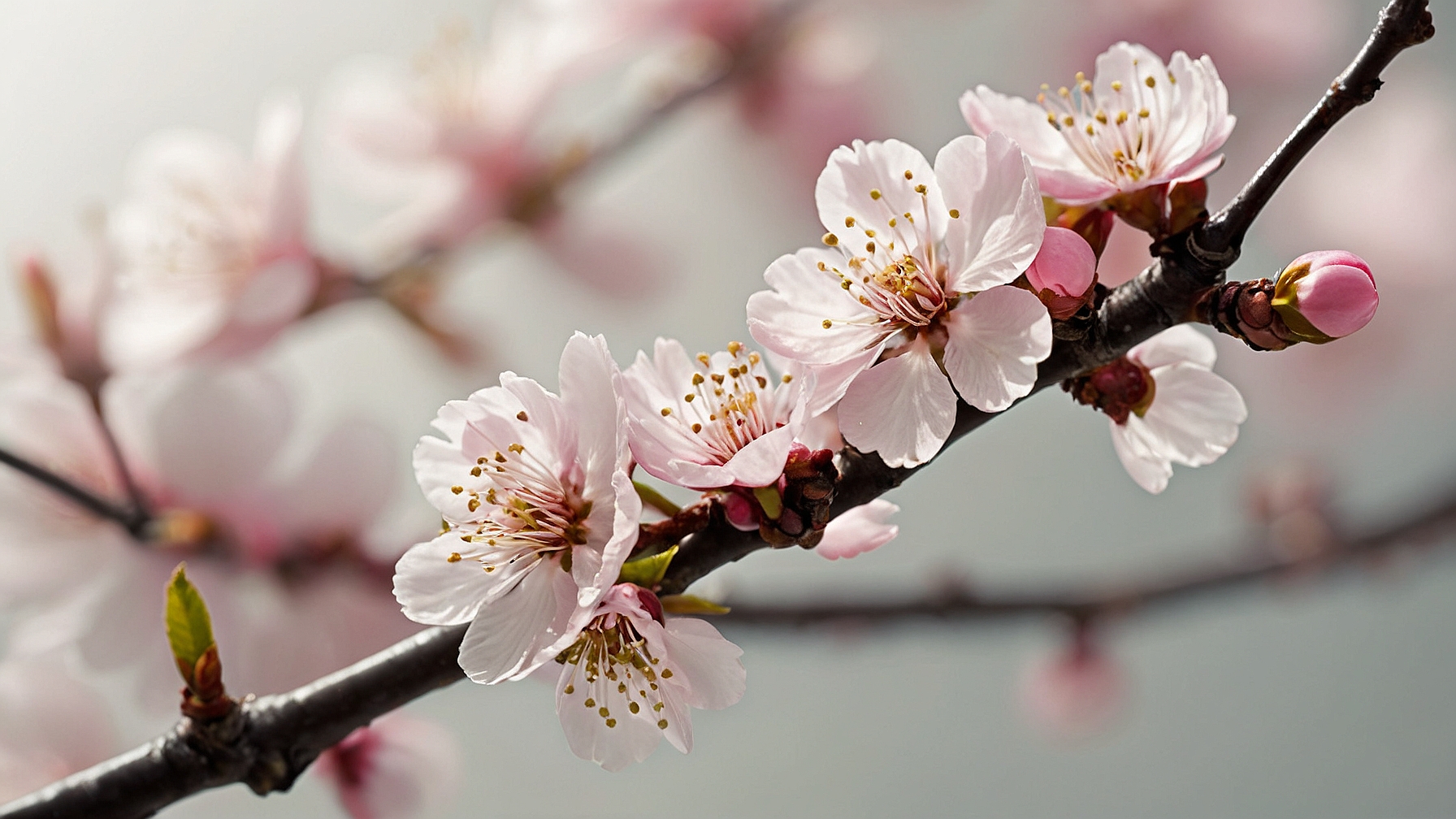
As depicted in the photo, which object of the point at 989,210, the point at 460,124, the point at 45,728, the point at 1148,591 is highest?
the point at 989,210

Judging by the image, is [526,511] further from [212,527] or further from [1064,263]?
[212,527]

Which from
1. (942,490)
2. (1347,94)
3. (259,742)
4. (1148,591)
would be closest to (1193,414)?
(1347,94)

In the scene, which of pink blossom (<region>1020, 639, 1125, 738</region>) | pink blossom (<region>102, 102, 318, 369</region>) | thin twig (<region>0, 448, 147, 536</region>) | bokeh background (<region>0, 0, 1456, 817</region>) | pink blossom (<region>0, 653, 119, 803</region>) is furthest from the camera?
bokeh background (<region>0, 0, 1456, 817</region>)

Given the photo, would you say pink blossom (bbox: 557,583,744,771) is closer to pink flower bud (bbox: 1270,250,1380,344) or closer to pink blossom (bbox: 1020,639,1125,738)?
pink flower bud (bbox: 1270,250,1380,344)

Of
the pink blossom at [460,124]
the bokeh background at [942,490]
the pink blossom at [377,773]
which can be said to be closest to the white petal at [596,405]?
the pink blossom at [377,773]

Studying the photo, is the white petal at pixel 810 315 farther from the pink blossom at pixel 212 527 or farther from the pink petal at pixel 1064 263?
the pink blossom at pixel 212 527

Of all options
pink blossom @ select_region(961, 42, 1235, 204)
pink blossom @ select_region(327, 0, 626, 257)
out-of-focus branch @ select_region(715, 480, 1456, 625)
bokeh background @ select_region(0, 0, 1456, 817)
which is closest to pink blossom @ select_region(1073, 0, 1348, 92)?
bokeh background @ select_region(0, 0, 1456, 817)
